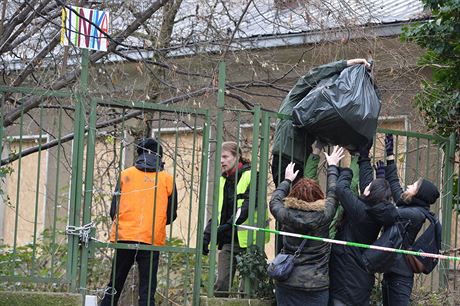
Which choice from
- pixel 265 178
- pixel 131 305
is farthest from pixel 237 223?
pixel 131 305

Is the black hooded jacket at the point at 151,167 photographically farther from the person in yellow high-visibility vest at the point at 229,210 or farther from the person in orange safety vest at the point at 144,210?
the person in yellow high-visibility vest at the point at 229,210

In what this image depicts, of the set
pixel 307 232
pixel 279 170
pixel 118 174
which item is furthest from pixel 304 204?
pixel 118 174

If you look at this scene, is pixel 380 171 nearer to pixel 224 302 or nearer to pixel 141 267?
pixel 224 302

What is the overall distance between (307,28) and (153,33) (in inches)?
66.5

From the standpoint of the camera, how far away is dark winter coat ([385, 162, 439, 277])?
8.96m

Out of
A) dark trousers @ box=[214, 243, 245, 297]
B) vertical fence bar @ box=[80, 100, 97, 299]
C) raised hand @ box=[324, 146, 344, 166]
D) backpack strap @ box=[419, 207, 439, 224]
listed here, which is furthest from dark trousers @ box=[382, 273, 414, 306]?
vertical fence bar @ box=[80, 100, 97, 299]

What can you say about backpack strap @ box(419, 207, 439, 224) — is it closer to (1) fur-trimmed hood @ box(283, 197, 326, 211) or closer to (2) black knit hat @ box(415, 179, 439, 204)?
(2) black knit hat @ box(415, 179, 439, 204)

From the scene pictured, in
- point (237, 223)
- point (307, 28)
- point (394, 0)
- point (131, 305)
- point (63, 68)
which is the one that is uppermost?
point (394, 0)

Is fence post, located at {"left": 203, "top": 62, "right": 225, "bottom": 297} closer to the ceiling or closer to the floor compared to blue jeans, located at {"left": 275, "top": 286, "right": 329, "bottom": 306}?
closer to the ceiling

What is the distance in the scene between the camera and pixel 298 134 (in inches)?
366

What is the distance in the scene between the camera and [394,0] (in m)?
15.6

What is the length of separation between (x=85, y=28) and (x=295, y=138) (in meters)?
1.95

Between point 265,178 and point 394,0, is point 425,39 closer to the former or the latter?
point 265,178

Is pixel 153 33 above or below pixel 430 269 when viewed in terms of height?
above
